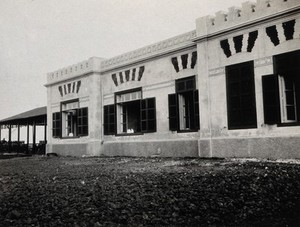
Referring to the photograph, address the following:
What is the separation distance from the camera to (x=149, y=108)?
14.8 m

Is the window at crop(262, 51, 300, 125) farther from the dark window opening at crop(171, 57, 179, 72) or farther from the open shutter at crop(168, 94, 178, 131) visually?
the dark window opening at crop(171, 57, 179, 72)

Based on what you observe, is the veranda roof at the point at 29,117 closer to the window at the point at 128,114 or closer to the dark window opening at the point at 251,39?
the window at the point at 128,114

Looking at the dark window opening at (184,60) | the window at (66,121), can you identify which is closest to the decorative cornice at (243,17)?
the dark window opening at (184,60)

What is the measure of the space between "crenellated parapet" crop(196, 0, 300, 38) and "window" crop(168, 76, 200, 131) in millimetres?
2045

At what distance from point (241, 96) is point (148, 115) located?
4683 millimetres

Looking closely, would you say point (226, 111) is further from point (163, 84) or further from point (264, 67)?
point (163, 84)

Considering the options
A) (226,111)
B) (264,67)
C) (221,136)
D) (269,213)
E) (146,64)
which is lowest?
(269,213)

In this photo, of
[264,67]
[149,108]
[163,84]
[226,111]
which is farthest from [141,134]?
[264,67]

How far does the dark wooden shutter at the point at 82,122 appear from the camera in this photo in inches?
710

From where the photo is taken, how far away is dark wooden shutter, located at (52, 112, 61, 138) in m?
20.0

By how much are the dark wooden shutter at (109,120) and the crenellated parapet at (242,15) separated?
6.24 meters

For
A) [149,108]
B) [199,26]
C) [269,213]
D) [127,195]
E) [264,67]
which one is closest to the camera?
[269,213]

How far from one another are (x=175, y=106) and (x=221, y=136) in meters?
2.52

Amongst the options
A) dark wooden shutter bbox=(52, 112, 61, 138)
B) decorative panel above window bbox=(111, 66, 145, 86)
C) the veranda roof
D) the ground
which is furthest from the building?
the veranda roof
